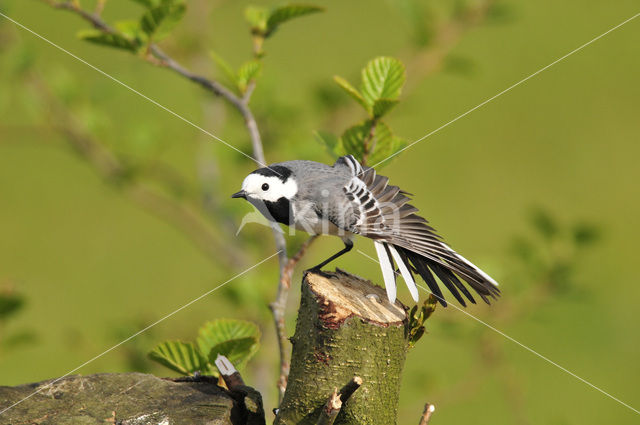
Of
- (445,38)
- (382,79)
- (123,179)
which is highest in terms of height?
(445,38)

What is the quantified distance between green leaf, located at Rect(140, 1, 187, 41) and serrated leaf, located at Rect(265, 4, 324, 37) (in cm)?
17

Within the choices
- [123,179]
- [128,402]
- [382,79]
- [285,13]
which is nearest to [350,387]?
[128,402]

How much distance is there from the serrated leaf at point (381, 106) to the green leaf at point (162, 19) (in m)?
0.42

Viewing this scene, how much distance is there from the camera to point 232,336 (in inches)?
44.4

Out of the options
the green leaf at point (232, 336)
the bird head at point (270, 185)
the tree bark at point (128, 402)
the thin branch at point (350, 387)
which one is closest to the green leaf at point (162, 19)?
the bird head at point (270, 185)

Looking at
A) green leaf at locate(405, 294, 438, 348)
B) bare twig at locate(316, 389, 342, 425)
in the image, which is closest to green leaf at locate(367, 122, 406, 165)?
green leaf at locate(405, 294, 438, 348)

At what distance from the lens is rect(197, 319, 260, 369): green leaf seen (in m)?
1.07

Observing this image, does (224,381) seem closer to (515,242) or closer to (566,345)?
(515,242)

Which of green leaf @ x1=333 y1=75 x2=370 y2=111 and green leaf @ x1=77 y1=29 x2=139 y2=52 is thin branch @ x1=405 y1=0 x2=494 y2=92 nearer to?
green leaf @ x1=333 y1=75 x2=370 y2=111

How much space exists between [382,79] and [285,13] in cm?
24

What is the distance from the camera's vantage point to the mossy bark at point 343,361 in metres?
0.85

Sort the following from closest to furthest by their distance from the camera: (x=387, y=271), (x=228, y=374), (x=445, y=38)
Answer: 1. (x=228, y=374)
2. (x=387, y=271)
3. (x=445, y=38)

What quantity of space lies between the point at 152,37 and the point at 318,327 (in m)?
0.73

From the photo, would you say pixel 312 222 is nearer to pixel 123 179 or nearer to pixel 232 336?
pixel 232 336
